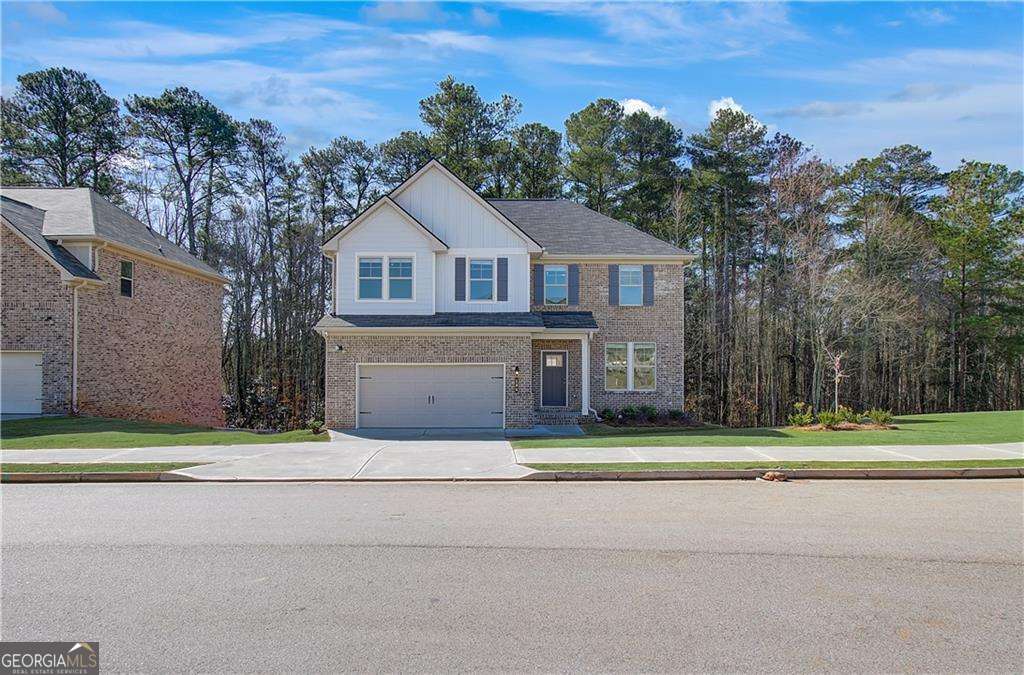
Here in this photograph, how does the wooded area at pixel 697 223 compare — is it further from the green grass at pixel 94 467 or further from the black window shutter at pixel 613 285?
the green grass at pixel 94 467

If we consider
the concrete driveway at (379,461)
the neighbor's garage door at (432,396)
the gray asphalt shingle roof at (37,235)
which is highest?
the gray asphalt shingle roof at (37,235)

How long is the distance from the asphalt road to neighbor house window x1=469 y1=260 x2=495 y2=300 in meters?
13.7

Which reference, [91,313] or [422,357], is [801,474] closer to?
[422,357]

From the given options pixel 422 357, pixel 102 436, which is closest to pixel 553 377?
pixel 422 357

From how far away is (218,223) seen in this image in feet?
132

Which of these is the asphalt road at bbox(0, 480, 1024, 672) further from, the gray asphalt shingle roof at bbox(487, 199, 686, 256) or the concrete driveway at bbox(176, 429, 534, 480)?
the gray asphalt shingle roof at bbox(487, 199, 686, 256)

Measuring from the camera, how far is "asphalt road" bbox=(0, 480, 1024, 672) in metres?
4.53

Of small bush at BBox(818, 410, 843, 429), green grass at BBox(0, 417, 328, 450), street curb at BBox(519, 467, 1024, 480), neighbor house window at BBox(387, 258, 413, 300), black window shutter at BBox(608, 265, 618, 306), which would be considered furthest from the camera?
black window shutter at BBox(608, 265, 618, 306)

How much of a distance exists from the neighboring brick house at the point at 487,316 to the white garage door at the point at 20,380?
9.10 meters

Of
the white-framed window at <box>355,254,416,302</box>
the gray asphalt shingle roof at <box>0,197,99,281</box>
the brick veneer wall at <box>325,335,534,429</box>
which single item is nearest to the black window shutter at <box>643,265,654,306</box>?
the brick veneer wall at <box>325,335,534,429</box>

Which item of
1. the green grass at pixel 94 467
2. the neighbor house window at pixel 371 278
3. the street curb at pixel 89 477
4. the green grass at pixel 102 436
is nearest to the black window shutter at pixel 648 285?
the neighbor house window at pixel 371 278

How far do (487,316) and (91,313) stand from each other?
1281cm

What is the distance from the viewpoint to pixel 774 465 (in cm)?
1211

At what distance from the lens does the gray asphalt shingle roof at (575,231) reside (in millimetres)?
25719
